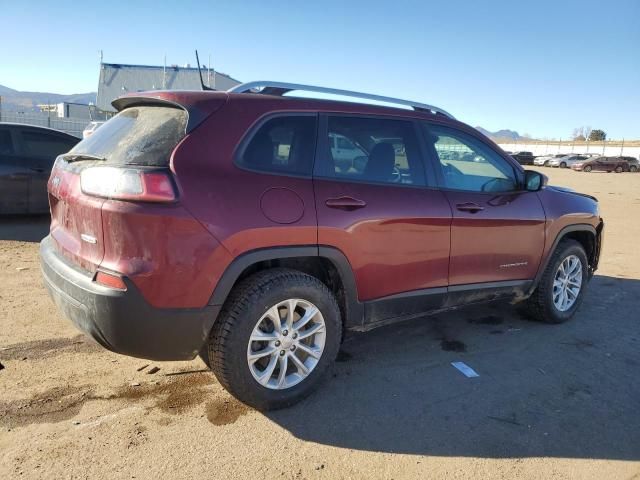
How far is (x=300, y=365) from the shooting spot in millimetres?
3096

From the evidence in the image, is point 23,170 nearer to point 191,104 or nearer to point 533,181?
point 191,104

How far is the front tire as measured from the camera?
282 centimetres

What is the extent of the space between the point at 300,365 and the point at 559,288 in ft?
9.64

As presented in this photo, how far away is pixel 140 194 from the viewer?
2.53 m

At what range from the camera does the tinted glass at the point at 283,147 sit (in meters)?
2.91

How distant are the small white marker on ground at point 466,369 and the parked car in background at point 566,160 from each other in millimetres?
52472

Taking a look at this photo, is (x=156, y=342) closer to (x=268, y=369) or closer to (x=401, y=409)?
(x=268, y=369)

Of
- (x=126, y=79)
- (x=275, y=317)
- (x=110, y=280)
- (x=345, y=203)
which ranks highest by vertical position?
(x=126, y=79)

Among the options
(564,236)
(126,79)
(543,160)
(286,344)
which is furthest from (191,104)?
(543,160)

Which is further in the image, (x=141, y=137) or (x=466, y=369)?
(x=466, y=369)

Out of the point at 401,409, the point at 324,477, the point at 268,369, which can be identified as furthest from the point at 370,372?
the point at 324,477

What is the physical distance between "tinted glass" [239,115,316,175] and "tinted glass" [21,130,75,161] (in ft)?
19.5

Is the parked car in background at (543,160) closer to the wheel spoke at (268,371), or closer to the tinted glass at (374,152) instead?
the tinted glass at (374,152)

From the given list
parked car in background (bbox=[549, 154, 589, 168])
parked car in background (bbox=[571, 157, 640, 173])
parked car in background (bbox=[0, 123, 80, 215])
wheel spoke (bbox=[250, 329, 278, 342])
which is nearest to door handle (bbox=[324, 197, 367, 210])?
wheel spoke (bbox=[250, 329, 278, 342])
